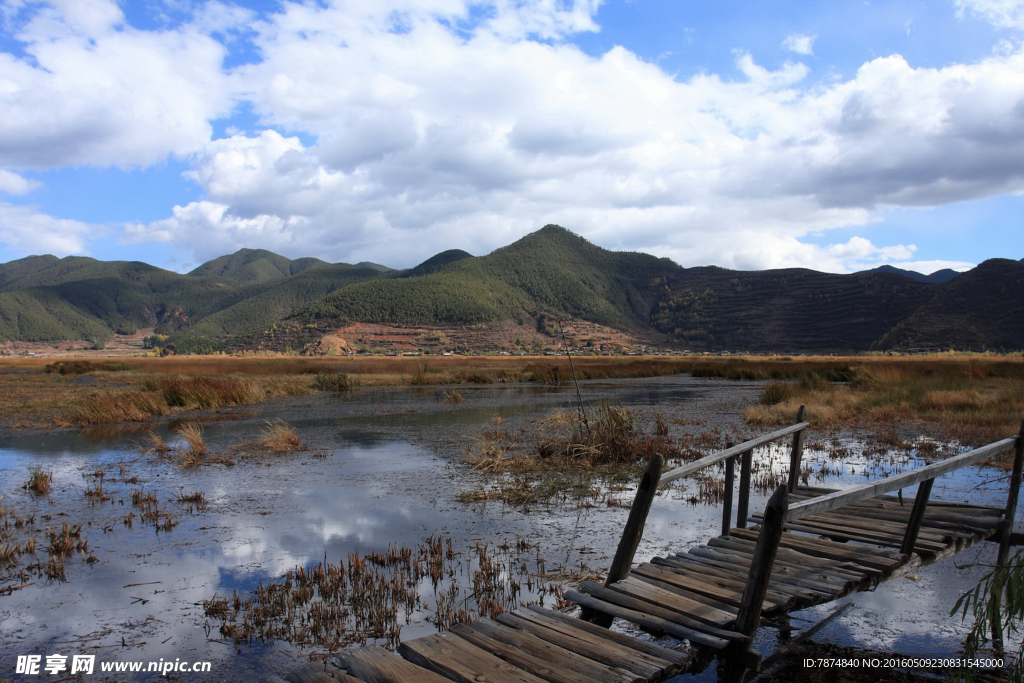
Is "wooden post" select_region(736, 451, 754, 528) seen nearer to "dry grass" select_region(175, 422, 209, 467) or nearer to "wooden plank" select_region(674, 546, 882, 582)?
"wooden plank" select_region(674, 546, 882, 582)

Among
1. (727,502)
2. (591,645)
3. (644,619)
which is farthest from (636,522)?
(727,502)

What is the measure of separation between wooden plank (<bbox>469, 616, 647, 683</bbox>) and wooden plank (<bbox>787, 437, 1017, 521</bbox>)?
154 centimetres

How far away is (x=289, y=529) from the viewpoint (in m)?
8.23

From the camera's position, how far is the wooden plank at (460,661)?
3.54 metres

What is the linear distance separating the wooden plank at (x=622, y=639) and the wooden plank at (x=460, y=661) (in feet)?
2.23

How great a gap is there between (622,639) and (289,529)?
5.57 meters

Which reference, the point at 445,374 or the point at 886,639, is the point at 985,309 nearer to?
the point at 445,374

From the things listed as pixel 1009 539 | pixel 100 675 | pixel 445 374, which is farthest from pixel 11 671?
pixel 445 374

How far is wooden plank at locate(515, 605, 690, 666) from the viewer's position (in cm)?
382

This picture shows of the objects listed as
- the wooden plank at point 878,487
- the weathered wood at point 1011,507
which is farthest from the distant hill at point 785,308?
the wooden plank at point 878,487

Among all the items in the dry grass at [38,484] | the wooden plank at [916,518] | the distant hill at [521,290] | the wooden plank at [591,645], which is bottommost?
the dry grass at [38,484]

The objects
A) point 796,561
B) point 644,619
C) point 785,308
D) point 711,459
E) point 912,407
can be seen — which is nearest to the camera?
point 644,619

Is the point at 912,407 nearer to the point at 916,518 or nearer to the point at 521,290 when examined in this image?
the point at 916,518

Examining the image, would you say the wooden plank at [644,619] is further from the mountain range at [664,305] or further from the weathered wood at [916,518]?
the mountain range at [664,305]
